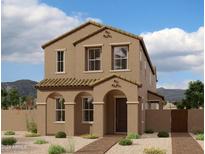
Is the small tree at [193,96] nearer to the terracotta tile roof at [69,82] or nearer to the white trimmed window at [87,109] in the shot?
the white trimmed window at [87,109]

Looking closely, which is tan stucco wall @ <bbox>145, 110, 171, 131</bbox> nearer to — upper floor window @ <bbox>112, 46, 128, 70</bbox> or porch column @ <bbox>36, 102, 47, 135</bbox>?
upper floor window @ <bbox>112, 46, 128, 70</bbox>

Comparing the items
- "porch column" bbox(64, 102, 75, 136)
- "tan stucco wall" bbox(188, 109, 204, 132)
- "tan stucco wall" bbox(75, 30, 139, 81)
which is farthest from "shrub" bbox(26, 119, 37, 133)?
"tan stucco wall" bbox(188, 109, 204, 132)

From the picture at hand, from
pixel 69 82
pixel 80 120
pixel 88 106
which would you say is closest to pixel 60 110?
pixel 80 120

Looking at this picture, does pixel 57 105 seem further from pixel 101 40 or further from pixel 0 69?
pixel 0 69

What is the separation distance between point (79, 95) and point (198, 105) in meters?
31.4

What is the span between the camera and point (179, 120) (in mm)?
30078

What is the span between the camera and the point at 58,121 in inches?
1097

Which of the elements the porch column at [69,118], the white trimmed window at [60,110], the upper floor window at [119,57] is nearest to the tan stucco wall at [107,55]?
the upper floor window at [119,57]

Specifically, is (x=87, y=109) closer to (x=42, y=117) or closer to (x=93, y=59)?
(x=42, y=117)

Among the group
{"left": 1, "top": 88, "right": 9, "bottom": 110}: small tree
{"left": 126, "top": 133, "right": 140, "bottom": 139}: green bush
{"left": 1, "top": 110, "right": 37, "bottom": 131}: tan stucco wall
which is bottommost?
{"left": 126, "top": 133, "right": 140, "bottom": 139}: green bush

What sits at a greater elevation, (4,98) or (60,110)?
(4,98)

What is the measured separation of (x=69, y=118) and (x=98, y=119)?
223 cm

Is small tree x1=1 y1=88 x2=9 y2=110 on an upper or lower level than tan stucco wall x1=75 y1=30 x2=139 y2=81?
lower

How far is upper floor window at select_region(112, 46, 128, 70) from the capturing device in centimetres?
2608
